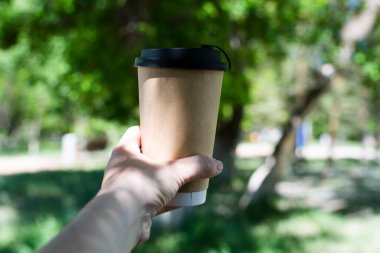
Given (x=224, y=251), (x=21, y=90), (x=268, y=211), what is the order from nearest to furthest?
(x=224, y=251), (x=268, y=211), (x=21, y=90)

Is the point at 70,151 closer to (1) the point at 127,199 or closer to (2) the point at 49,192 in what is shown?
(2) the point at 49,192

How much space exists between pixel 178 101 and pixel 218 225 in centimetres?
634

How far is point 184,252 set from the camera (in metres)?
6.50

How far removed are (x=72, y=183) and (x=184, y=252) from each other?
603cm

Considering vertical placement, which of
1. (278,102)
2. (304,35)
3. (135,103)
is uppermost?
(304,35)

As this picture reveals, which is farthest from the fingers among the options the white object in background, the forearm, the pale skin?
the white object in background

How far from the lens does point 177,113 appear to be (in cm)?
150

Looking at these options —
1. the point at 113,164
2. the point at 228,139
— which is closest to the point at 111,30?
the point at 228,139

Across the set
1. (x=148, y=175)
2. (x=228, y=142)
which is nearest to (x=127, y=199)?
(x=148, y=175)

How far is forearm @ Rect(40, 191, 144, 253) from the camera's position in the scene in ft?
3.45

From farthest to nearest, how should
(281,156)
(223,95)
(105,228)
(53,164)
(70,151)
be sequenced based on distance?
1. (70,151)
2. (53,164)
3. (281,156)
4. (223,95)
5. (105,228)

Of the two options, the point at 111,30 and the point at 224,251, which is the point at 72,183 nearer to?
the point at 111,30

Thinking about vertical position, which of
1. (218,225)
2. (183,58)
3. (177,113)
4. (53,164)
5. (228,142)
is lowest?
(53,164)

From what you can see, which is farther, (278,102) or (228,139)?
(278,102)
